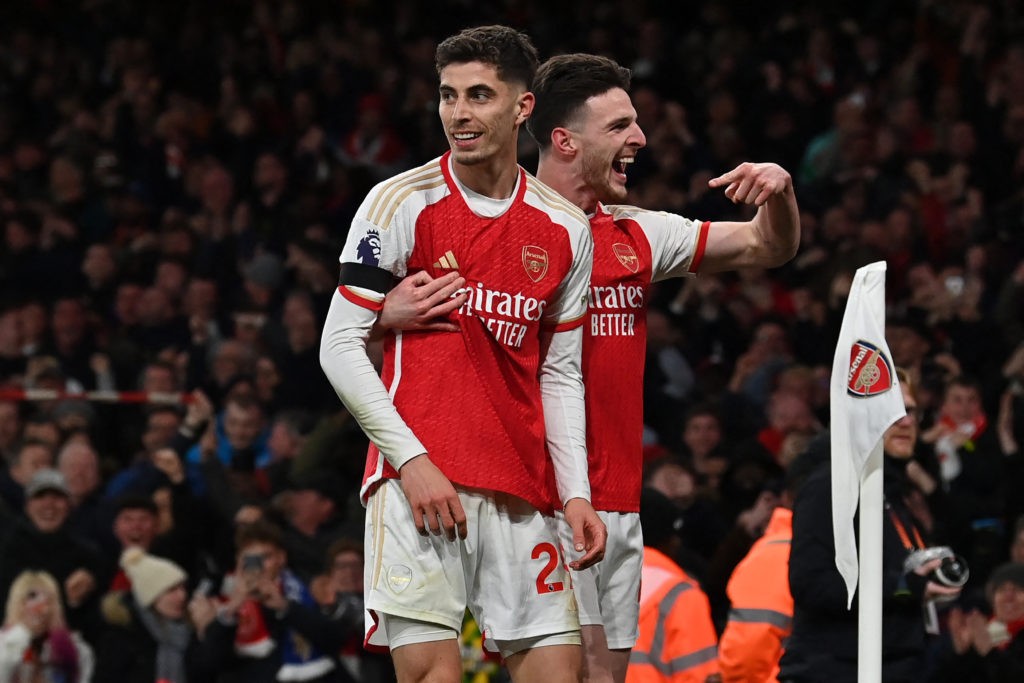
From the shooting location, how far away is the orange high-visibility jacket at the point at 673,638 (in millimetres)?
6098

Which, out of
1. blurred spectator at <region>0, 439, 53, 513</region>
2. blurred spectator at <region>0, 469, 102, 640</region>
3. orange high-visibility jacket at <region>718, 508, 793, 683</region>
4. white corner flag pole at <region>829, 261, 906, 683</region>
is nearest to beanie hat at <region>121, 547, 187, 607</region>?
blurred spectator at <region>0, 469, 102, 640</region>

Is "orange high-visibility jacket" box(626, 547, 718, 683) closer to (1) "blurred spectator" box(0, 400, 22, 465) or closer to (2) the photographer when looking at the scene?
→ (2) the photographer

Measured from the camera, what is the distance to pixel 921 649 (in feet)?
18.4

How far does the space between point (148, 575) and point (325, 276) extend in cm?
446

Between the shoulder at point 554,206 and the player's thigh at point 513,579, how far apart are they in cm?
71

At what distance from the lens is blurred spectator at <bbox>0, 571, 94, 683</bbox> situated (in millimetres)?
7961

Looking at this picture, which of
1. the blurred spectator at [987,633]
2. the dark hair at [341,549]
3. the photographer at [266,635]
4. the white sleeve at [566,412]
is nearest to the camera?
the white sleeve at [566,412]

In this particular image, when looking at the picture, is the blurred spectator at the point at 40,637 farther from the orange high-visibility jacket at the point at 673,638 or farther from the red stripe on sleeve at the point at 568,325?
the red stripe on sleeve at the point at 568,325

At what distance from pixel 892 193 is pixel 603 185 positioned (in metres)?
7.88

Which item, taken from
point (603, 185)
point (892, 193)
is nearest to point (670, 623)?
point (603, 185)

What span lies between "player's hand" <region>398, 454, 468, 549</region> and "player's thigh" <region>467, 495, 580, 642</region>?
17 cm

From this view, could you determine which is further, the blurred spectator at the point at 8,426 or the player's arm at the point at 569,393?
the blurred spectator at the point at 8,426

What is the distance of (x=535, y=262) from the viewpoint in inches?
169

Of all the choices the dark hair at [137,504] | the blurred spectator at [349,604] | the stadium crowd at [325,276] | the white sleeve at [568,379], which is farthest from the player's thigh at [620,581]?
the dark hair at [137,504]
